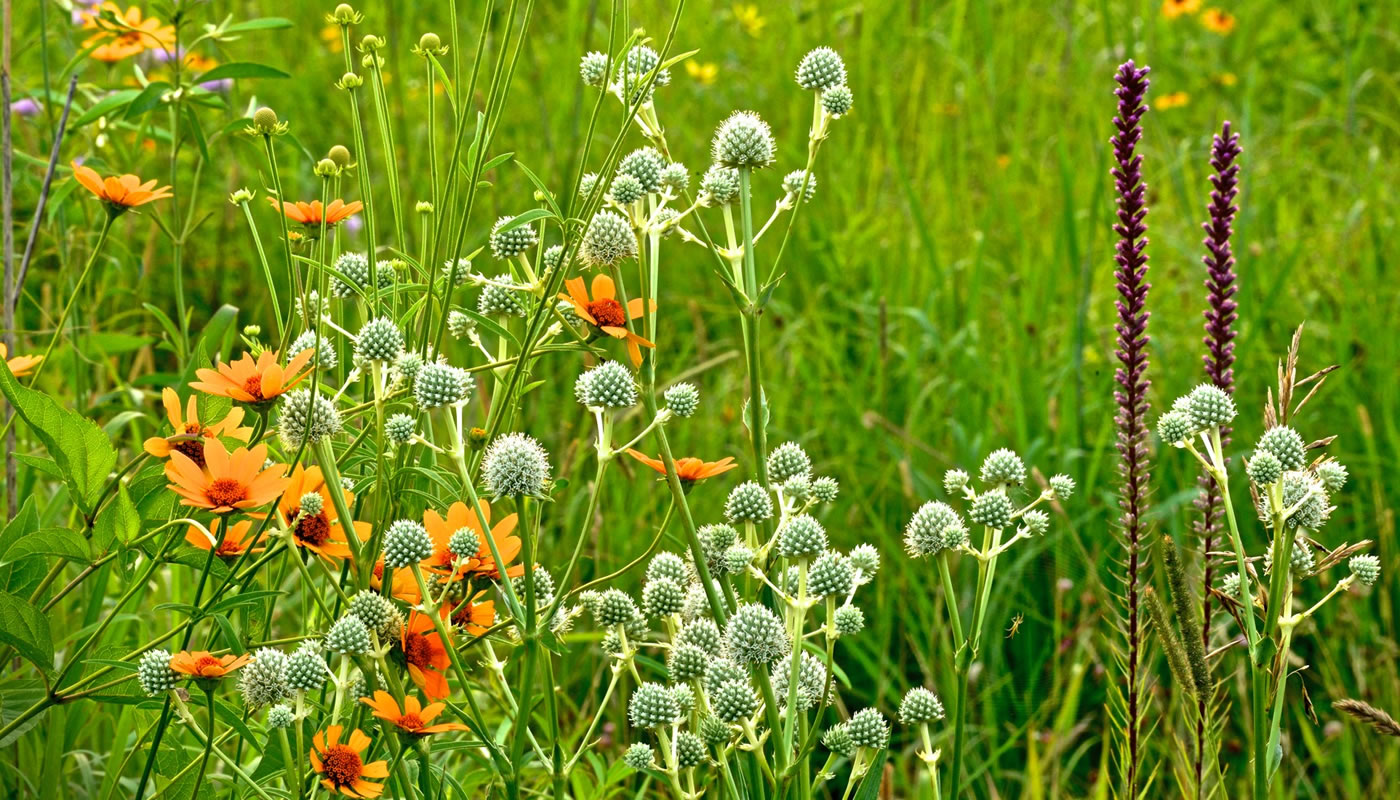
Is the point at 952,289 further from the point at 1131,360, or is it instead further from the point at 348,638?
the point at 348,638

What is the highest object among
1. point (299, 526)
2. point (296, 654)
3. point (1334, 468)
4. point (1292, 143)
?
point (1292, 143)

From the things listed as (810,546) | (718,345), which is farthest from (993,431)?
(810,546)

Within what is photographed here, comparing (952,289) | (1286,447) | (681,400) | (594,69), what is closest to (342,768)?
(681,400)

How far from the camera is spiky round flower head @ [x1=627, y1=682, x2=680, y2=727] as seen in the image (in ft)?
3.54

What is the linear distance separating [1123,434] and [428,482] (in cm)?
73

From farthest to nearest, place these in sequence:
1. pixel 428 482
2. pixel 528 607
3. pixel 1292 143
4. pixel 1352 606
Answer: pixel 1292 143 < pixel 1352 606 < pixel 428 482 < pixel 528 607

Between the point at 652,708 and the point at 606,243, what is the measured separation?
421 mm

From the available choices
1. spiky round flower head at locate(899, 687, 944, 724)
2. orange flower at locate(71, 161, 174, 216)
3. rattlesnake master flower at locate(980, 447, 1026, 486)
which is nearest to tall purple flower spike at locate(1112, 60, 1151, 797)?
rattlesnake master flower at locate(980, 447, 1026, 486)

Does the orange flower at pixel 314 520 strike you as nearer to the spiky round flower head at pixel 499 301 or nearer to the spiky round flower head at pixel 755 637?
the spiky round flower head at pixel 499 301

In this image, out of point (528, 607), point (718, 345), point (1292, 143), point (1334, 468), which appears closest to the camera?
point (528, 607)

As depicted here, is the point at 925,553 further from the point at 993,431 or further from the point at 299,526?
the point at 993,431

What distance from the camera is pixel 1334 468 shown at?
116cm

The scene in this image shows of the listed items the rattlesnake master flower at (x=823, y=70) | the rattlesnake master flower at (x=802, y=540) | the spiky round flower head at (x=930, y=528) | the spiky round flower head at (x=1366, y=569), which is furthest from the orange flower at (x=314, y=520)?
the spiky round flower head at (x=1366, y=569)

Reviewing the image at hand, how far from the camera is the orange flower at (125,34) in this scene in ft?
6.59
